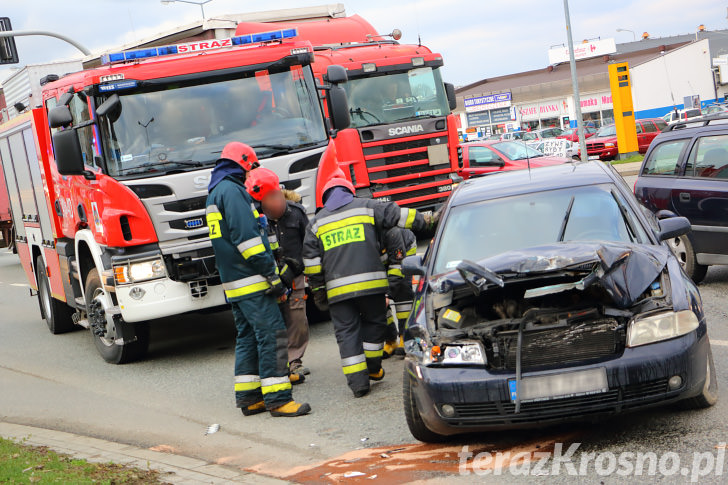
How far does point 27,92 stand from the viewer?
1207 cm

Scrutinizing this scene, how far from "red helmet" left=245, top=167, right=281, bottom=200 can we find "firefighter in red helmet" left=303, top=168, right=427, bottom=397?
54 centimetres

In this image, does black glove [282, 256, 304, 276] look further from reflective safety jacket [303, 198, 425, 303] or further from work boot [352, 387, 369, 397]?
work boot [352, 387, 369, 397]

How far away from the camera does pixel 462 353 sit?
538 cm

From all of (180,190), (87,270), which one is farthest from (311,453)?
(87,270)

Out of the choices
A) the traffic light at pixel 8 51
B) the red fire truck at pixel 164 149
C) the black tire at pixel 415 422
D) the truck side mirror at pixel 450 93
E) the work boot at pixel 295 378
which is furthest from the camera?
the traffic light at pixel 8 51

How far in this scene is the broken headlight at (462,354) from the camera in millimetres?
5340

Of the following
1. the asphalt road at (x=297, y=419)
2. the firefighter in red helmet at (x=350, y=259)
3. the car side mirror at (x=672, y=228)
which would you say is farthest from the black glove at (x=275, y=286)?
the car side mirror at (x=672, y=228)

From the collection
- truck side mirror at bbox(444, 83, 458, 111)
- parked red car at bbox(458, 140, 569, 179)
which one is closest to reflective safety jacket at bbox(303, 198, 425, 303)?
truck side mirror at bbox(444, 83, 458, 111)

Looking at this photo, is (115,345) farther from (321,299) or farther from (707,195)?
(707,195)

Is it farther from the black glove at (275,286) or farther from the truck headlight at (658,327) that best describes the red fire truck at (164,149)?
the truck headlight at (658,327)

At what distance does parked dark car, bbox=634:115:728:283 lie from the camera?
31.1ft

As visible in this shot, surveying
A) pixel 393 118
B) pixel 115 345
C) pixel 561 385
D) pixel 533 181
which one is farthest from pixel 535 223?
pixel 393 118

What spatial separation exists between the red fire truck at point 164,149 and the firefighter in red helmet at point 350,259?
7.11 ft

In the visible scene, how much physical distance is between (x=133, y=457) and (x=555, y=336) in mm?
2971
